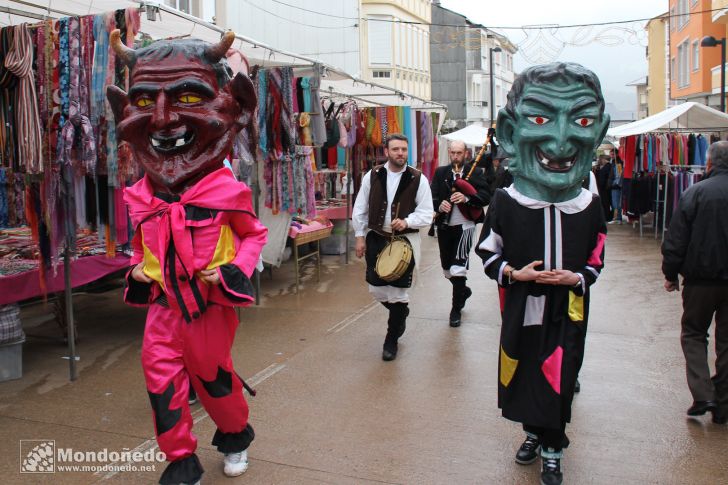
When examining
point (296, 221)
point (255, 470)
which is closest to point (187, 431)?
point (255, 470)

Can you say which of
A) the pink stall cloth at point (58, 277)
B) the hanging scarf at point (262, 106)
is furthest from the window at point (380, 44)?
the pink stall cloth at point (58, 277)

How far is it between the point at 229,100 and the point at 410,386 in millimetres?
2530

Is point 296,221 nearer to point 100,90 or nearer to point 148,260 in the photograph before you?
point 100,90

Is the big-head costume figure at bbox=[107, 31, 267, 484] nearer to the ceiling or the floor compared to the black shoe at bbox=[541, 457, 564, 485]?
nearer to the ceiling

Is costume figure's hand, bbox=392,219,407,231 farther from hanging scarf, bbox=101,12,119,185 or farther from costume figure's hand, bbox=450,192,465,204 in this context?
hanging scarf, bbox=101,12,119,185

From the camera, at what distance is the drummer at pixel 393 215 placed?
575 centimetres

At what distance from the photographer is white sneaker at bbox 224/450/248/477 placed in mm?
3754

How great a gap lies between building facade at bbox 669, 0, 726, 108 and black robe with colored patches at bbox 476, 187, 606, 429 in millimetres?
19231

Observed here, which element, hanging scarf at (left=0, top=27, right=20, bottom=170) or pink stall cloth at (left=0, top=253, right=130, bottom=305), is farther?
pink stall cloth at (left=0, top=253, right=130, bottom=305)

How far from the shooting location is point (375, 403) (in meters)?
4.85

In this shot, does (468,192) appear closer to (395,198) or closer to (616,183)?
(395,198)

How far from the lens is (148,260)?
361 cm

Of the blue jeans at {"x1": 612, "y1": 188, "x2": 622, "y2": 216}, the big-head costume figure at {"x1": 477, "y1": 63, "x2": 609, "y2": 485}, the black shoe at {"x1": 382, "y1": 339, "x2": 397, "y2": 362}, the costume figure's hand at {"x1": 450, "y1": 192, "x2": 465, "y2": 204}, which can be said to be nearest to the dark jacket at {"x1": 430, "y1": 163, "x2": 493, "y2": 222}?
the costume figure's hand at {"x1": 450, "y1": 192, "x2": 465, "y2": 204}

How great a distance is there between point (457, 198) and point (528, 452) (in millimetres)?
3232
